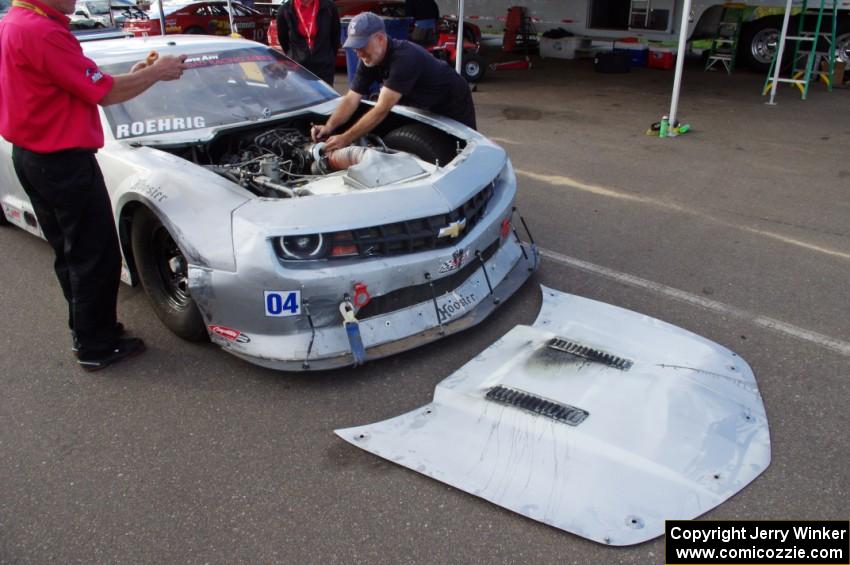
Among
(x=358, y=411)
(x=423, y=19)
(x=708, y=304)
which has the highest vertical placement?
(x=423, y=19)

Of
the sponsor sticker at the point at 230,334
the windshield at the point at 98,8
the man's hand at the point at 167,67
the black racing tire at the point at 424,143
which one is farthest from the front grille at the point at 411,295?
the windshield at the point at 98,8

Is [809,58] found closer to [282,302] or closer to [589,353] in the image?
[589,353]

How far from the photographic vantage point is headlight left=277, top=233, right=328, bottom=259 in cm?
304

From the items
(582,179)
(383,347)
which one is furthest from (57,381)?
(582,179)

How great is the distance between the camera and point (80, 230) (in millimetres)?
3225

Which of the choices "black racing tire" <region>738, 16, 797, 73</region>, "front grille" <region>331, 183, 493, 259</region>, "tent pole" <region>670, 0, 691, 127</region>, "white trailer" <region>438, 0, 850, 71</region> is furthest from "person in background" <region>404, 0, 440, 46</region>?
"front grille" <region>331, 183, 493, 259</region>

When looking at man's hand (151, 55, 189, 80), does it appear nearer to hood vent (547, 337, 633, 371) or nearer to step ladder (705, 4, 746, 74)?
hood vent (547, 337, 633, 371)

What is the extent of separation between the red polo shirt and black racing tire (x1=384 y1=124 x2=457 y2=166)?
189 cm

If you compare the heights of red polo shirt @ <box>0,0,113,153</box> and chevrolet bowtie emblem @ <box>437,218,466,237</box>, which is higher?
red polo shirt @ <box>0,0,113,153</box>

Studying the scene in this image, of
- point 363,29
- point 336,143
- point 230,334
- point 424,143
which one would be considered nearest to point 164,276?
point 230,334

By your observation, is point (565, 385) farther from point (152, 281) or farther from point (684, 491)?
point (152, 281)

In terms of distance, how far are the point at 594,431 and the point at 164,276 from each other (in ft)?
→ 7.87

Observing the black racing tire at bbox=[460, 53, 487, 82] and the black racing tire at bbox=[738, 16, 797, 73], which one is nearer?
the black racing tire at bbox=[460, 53, 487, 82]

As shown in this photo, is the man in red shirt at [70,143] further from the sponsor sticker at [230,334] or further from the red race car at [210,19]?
the red race car at [210,19]
